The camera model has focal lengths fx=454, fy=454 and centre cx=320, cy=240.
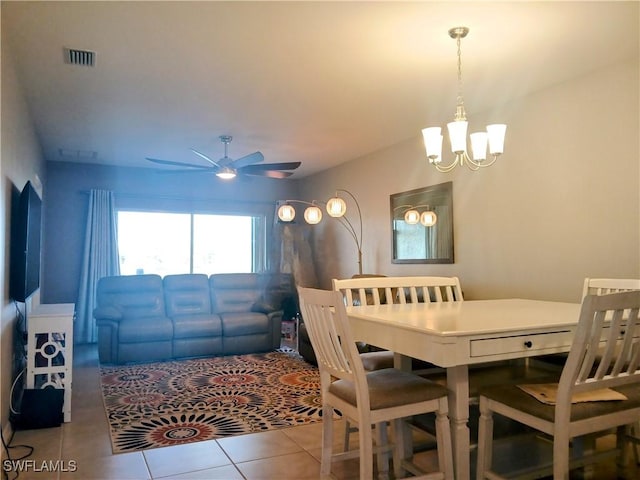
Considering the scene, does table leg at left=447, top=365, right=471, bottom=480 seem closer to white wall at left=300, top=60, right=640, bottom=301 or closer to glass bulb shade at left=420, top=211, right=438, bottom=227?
white wall at left=300, top=60, right=640, bottom=301

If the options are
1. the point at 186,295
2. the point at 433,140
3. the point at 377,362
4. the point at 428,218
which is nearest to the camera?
the point at 433,140

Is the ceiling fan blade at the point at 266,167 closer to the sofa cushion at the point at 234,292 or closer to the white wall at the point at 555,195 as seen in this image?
the white wall at the point at 555,195

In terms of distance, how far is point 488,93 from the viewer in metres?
3.61

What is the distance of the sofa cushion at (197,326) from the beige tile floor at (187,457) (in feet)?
6.41

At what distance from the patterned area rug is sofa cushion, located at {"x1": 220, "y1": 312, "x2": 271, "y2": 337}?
0.32 m

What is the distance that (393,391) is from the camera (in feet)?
6.35

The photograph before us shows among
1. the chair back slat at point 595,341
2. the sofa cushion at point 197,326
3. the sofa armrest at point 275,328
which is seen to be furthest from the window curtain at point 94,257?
the chair back slat at point 595,341

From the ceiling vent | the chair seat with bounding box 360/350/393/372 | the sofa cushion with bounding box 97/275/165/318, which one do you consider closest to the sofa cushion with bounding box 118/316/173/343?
the sofa cushion with bounding box 97/275/165/318

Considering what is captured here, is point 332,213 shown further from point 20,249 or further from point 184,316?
point 20,249

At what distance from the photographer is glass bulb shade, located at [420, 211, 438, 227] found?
15.0 feet

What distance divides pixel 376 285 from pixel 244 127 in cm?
242

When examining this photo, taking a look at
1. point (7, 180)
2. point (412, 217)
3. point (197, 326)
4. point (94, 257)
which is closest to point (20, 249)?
point (7, 180)

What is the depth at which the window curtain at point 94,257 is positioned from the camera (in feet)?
19.7

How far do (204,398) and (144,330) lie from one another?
161 centimetres
